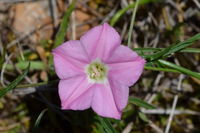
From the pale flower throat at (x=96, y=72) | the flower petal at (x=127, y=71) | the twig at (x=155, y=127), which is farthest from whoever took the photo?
the twig at (x=155, y=127)

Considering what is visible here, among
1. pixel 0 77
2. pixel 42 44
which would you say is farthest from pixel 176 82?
pixel 0 77

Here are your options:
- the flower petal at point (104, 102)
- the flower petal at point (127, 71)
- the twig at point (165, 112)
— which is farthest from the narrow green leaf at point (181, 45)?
the twig at point (165, 112)

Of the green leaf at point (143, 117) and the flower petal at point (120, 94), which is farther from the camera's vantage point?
the green leaf at point (143, 117)

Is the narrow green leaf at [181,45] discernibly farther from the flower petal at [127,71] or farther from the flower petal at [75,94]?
the flower petal at [75,94]

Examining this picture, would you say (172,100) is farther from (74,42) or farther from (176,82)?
(74,42)

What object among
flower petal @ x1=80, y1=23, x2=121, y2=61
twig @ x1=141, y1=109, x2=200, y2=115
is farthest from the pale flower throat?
twig @ x1=141, y1=109, x2=200, y2=115

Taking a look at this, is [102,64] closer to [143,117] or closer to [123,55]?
[123,55]

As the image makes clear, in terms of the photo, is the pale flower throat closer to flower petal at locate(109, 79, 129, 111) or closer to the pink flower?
the pink flower

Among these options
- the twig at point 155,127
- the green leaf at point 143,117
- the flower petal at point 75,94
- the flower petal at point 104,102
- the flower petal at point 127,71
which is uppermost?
the flower petal at point 127,71
